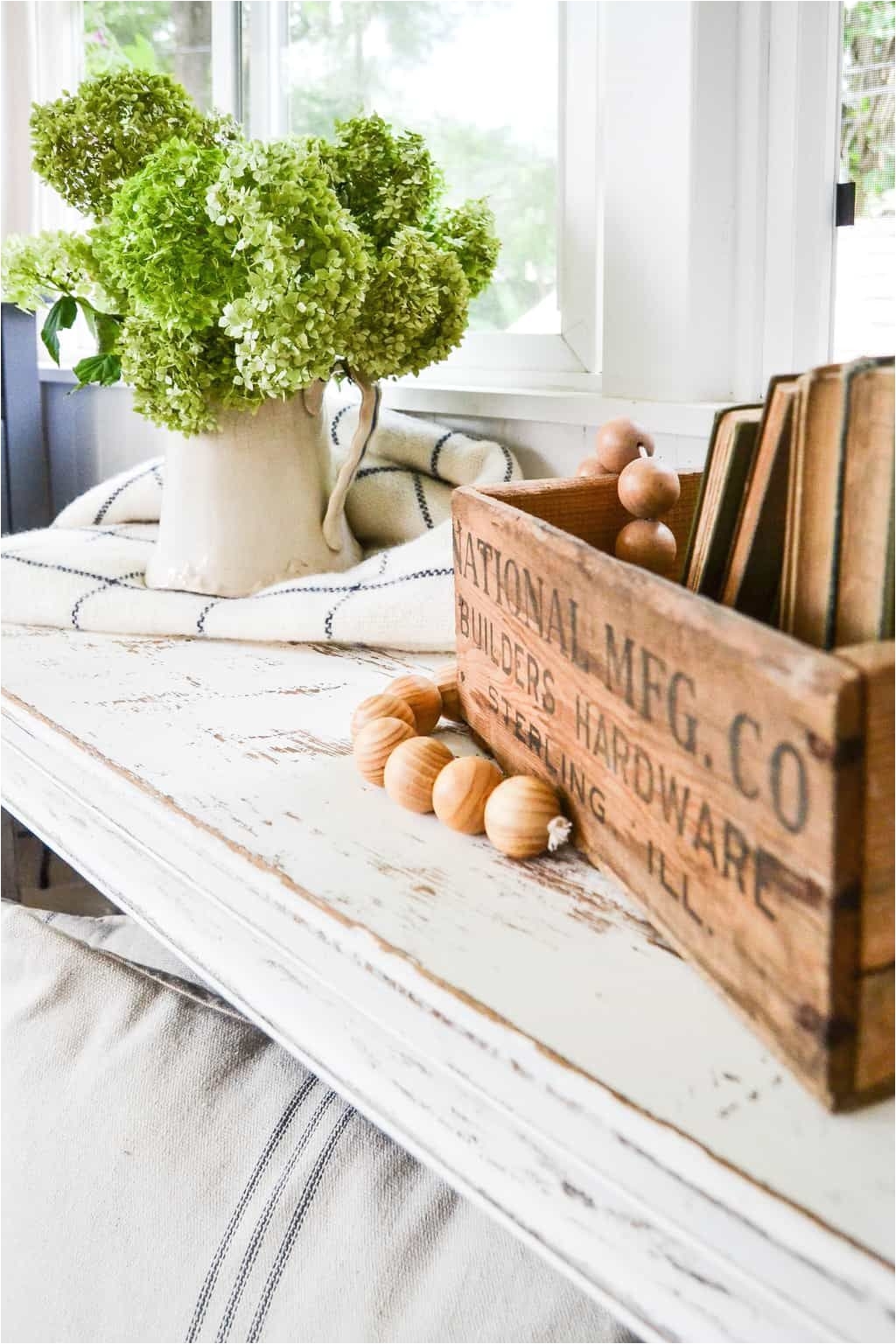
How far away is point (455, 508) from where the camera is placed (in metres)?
0.63

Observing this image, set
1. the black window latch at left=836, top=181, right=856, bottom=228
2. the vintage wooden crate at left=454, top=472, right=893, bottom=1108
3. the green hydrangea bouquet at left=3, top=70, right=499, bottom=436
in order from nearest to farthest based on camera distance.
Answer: the vintage wooden crate at left=454, top=472, right=893, bottom=1108 → the green hydrangea bouquet at left=3, top=70, right=499, bottom=436 → the black window latch at left=836, top=181, right=856, bottom=228

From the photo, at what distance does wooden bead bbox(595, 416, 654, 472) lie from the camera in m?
0.65

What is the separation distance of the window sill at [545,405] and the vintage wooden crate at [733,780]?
482 millimetres

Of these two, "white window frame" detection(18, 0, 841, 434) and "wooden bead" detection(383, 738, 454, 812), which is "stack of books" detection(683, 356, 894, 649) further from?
"white window frame" detection(18, 0, 841, 434)

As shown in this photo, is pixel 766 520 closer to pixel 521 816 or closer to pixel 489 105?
pixel 521 816

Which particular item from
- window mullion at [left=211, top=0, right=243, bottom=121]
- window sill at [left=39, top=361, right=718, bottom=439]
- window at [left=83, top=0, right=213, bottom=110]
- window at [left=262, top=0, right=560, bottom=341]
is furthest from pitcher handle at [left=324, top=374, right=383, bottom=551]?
window at [left=83, top=0, right=213, bottom=110]

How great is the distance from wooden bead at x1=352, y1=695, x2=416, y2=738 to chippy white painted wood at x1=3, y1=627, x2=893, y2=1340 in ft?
0.09

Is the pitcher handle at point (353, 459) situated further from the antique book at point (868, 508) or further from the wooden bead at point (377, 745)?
the antique book at point (868, 508)

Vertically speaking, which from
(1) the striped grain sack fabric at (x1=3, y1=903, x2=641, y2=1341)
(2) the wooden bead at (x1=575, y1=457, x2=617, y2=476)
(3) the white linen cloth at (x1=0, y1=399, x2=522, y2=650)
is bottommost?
(1) the striped grain sack fabric at (x1=3, y1=903, x2=641, y2=1341)

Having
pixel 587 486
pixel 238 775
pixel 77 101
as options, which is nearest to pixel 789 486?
pixel 587 486

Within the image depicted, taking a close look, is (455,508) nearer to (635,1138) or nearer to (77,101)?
(635,1138)

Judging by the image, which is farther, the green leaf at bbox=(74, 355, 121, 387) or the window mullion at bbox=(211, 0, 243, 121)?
the window mullion at bbox=(211, 0, 243, 121)

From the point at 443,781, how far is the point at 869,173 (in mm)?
691

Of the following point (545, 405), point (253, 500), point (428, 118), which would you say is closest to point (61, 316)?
point (253, 500)
